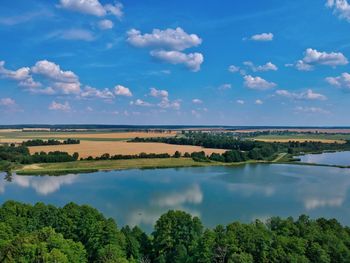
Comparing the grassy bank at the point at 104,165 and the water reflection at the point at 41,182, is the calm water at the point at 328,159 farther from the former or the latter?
the water reflection at the point at 41,182

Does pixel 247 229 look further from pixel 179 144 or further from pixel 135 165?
pixel 179 144

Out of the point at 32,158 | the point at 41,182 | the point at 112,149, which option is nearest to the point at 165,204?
the point at 41,182

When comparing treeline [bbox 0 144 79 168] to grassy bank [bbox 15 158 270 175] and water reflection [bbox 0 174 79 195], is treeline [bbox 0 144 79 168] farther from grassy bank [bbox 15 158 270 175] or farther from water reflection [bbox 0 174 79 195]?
water reflection [bbox 0 174 79 195]

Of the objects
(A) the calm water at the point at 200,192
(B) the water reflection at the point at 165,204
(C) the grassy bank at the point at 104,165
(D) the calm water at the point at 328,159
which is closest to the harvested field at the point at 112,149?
(C) the grassy bank at the point at 104,165

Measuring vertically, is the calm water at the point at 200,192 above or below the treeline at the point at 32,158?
below

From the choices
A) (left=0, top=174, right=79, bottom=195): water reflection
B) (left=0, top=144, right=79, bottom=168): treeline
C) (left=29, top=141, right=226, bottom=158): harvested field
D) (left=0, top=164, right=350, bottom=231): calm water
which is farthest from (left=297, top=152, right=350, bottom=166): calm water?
(left=0, top=174, right=79, bottom=195): water reflection

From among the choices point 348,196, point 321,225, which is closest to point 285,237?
point 321,225

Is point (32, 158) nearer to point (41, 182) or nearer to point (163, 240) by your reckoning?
point (41, 182)
